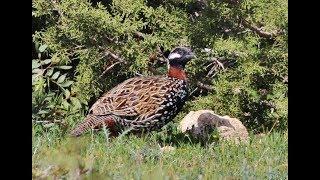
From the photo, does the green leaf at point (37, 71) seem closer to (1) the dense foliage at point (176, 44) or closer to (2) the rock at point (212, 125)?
(1) the dense foliage at point (176, 44)

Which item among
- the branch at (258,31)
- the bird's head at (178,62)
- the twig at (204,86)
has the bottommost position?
the twig at (204,86)

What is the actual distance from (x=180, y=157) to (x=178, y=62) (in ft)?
3.47

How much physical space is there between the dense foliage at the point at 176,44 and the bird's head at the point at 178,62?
0.71m

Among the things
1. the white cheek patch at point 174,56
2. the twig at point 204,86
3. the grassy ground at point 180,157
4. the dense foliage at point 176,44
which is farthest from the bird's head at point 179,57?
the twig at point 204,86

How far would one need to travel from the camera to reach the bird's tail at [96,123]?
18.6 feet

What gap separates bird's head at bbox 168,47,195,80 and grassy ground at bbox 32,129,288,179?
0.49 meters

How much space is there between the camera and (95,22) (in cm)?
686

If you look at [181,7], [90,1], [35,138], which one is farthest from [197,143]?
[90,1]

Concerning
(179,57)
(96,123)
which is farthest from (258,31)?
(96,123)

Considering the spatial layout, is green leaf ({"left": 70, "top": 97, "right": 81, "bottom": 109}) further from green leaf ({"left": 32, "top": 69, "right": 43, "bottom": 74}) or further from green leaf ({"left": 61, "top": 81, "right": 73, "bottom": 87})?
green leaf ({"left": 32, "top": 69, "right": 43, "bottom": 74})

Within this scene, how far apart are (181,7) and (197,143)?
2072mm

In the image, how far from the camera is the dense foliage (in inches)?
262

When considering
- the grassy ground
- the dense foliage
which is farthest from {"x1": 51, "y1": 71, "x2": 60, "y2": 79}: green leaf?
the grassy ground
